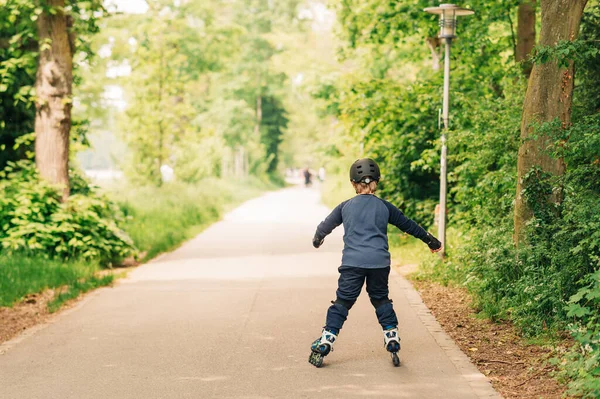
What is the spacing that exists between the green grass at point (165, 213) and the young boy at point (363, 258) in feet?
28.6

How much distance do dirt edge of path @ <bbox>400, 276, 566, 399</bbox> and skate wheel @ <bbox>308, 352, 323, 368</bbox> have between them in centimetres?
134

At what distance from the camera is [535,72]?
8539 mm

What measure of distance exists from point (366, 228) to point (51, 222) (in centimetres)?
780

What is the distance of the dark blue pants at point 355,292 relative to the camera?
6.65 metres

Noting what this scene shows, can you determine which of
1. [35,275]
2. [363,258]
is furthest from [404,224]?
[35,275]

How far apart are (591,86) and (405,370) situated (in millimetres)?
5582

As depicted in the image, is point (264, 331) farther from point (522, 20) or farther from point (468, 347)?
point (522, 20)

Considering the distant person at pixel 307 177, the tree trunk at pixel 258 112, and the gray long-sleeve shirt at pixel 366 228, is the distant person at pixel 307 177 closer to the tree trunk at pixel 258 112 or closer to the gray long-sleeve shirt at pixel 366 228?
the tree trunk at pixel 258 112

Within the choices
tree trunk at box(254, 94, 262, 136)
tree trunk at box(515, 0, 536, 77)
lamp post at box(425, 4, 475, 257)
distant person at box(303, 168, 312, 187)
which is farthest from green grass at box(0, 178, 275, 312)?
distant person at box(303, 168, 312, 187)

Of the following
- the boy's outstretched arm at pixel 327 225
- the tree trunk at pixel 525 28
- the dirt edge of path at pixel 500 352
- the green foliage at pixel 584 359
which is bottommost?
the dirt edge of path at pixel 500 352

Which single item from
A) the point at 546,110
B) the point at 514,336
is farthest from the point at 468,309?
the point at 546,110

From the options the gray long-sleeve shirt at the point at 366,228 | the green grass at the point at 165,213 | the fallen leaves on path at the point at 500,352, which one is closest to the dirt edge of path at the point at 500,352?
the fallen leaves on path at the point at 500,352

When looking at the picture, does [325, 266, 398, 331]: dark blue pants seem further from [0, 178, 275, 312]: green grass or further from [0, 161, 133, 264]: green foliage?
[0, 161, 133, 264]: green foliage

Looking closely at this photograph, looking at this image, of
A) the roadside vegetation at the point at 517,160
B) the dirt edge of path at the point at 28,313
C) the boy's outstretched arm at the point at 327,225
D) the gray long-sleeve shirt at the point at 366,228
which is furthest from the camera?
the dirt edge of path at the point at 28,313
